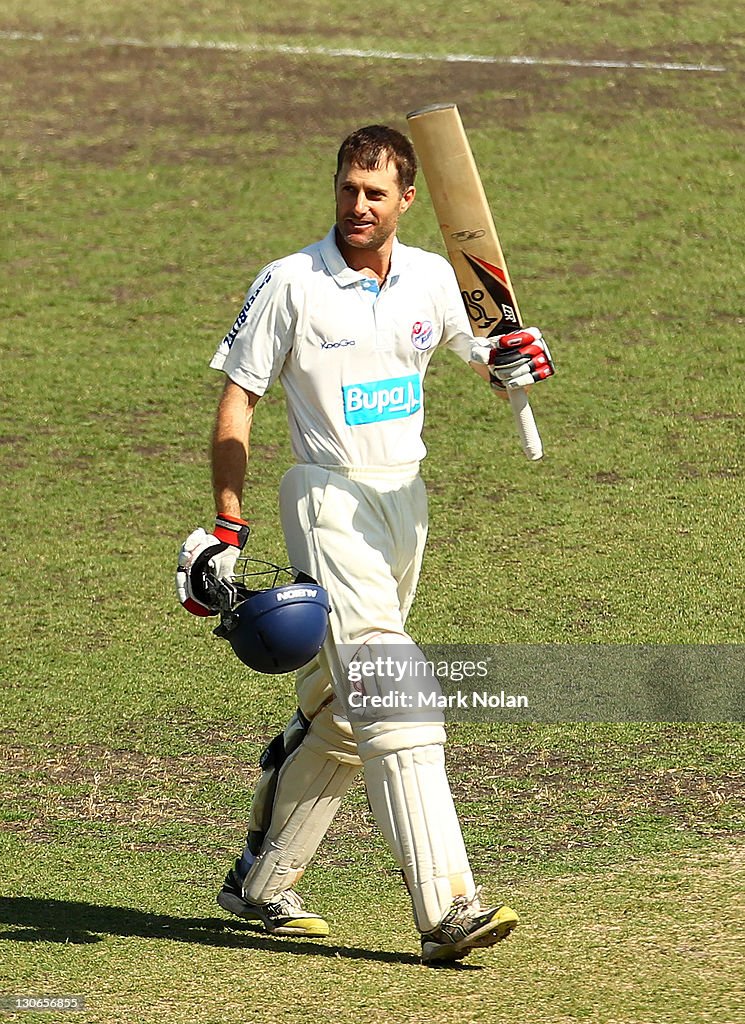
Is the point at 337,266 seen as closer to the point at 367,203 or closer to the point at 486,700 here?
the point at 367,203

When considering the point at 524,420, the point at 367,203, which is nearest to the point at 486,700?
the point at 524,420

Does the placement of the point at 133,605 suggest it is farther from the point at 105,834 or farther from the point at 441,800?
the point at 441,800

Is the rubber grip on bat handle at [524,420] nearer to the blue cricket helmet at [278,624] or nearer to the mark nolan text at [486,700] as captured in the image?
the blue cricket helmet at [278,624]

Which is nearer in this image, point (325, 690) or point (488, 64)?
point (325, 690)

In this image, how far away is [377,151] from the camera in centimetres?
411

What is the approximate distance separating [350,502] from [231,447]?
321 millimetres

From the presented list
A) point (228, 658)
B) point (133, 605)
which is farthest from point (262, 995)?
point (133, 605)

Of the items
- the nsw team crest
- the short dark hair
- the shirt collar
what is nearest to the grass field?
the nsw team crest

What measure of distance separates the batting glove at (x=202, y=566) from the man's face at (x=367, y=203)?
811 mm

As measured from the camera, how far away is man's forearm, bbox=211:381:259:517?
401 centimetres

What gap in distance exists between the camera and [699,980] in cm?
369

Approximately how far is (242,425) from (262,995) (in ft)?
4.45

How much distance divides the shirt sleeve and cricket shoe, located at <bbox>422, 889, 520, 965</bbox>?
1.34 m

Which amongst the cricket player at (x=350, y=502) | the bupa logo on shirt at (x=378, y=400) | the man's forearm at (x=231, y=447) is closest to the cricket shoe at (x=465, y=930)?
the cricket player at (x=350, y=502)
